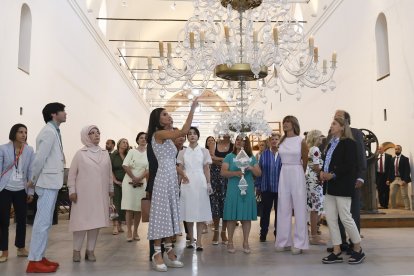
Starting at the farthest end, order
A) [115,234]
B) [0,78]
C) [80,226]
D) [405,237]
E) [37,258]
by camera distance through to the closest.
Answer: [0,78]
[115,234]
[405,237]
[80,226]
[37,258]

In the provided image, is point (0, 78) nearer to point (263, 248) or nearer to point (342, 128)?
point (263, 248)

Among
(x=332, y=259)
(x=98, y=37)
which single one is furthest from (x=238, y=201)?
(x=98, y=37)

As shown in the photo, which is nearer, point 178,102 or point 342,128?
point 342,128

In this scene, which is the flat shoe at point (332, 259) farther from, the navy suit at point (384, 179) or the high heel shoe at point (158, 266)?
the navy suit at point (384, 179)

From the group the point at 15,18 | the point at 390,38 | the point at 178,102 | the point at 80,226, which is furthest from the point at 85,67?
the point at 178,102

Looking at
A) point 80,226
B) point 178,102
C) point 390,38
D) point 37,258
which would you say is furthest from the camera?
point 178,102

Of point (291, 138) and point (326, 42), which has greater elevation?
point (326, 42)

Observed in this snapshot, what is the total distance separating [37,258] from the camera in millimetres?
3893

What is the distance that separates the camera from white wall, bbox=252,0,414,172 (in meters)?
8.62

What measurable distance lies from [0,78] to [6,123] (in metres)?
0.80

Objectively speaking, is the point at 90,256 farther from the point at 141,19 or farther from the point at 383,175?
the point at 141,19

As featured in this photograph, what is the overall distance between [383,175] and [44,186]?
7.50 meters

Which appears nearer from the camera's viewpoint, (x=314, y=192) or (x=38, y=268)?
(x=38, y=268)

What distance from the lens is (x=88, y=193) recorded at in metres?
4.33
